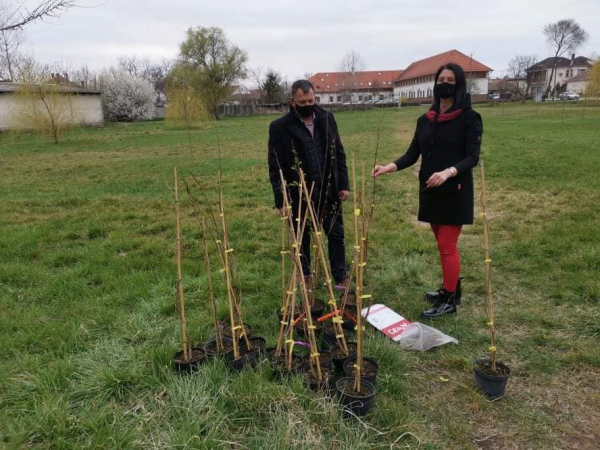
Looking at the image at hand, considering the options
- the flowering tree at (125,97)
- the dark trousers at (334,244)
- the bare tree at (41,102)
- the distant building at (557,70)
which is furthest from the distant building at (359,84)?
the dark trousers at (334,244)

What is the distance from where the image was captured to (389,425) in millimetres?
2268

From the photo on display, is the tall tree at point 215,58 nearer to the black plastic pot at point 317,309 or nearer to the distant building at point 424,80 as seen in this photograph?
the distant building at point 424,80

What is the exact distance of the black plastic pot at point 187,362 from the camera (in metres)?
2.66

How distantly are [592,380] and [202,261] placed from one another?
374cm

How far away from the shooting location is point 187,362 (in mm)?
2670

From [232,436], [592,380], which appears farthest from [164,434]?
[592,380]

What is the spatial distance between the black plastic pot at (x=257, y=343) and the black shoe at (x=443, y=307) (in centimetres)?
142

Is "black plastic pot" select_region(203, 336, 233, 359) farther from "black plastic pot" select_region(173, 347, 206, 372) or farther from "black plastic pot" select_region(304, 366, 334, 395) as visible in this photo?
"black plastic pot" select_region(304, 366, 334, 395)

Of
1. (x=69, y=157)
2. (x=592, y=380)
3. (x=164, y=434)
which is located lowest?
(x=592, y=380)

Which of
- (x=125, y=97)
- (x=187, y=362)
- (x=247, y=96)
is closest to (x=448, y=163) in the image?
(x=187, y=362)

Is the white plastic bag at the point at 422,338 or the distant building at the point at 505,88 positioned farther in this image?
the distant building at the point at 505,88

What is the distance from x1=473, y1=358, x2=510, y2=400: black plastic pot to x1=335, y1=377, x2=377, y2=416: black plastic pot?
0.69 m

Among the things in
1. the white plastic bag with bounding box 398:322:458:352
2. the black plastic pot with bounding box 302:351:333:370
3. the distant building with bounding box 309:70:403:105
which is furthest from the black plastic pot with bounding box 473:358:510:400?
the distant building with bounding box 309:70:403:105

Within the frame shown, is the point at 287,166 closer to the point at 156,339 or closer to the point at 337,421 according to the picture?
the point at 156,339
